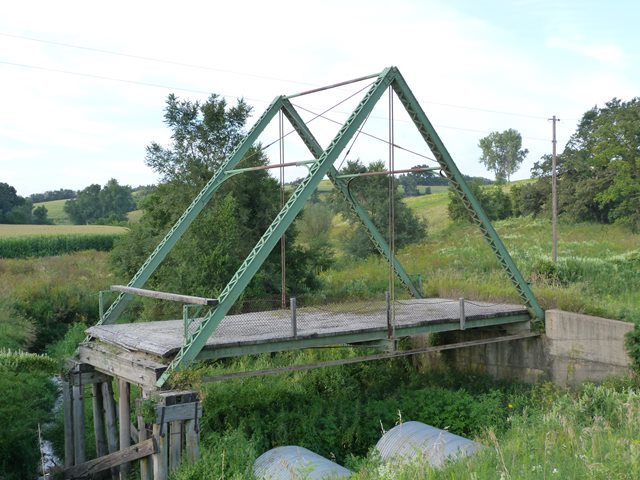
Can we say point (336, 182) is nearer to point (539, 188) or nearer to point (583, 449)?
point (583, 449)

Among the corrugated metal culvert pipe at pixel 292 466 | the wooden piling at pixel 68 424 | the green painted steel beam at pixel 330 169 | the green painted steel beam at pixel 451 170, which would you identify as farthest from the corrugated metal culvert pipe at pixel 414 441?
the wooden piling at pixel 68 424

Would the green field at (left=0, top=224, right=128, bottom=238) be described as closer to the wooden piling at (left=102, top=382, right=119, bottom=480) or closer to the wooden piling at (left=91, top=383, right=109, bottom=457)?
the wooden piling at (left=91, top=383, right=109, bottom=457)

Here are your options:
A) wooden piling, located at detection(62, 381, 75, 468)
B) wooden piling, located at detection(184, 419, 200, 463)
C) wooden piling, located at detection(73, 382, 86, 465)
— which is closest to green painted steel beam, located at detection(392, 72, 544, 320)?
wooden piling, located at detection(184, 419, 200, 463)

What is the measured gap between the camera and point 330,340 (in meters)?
12.2

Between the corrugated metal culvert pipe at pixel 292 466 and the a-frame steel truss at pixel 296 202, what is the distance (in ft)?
6.00

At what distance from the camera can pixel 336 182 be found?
14672 millimetres

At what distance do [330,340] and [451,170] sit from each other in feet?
13.8

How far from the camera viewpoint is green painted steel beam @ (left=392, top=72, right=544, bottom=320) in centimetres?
1289

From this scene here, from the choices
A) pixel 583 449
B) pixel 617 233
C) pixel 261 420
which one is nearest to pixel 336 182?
pixel 261 420

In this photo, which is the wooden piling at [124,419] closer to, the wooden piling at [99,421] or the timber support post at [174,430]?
the wooden piling at [99,421]

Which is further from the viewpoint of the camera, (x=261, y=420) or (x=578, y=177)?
(x=578, y=177)

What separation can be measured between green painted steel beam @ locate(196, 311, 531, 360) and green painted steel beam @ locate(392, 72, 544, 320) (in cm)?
106

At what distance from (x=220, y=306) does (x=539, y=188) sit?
40.9 meters

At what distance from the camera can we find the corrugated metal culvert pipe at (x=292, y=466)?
9077 mm
